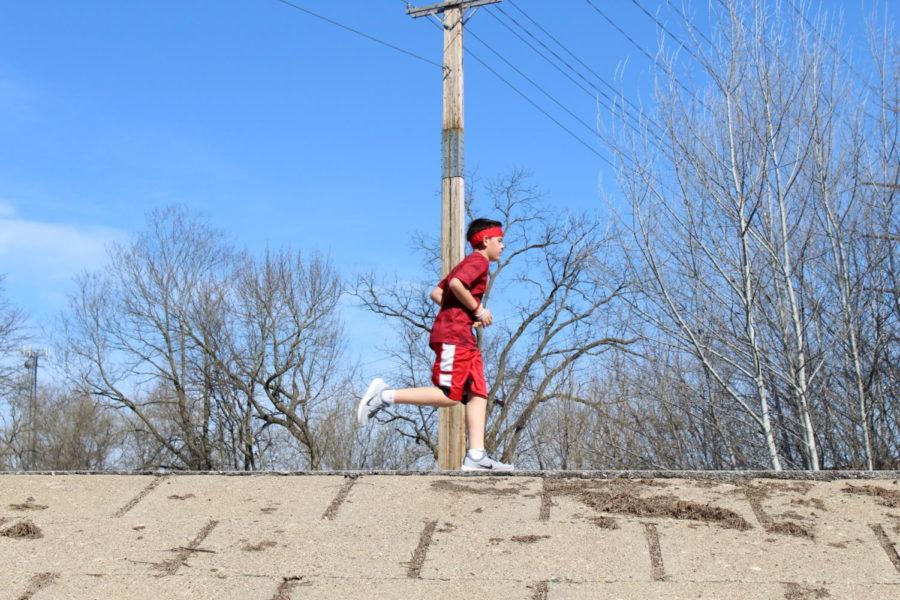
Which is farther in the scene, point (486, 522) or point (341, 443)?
point (341, 443)

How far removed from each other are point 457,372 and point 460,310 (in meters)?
0.40

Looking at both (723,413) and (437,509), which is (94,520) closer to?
(437,509)

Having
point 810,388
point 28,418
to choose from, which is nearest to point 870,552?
point 810,388

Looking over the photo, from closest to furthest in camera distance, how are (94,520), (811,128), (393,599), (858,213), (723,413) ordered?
(393,599)
(94,520)
(811,128)
(858,213)
(723,413)

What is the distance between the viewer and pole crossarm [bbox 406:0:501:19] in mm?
12391

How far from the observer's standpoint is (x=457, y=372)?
19.7ft

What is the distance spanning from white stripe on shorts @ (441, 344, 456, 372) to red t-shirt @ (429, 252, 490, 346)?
0.03 meters

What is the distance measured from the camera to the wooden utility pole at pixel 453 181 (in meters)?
11.4

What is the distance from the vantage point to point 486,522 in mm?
4848

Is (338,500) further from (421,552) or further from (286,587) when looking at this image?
(286,587)

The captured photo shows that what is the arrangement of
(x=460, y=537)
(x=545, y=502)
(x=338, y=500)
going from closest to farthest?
(x=460, y=537) < (x=545, y=502) < (x=338, y=500)

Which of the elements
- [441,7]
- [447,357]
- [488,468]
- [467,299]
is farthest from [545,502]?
[441,7]

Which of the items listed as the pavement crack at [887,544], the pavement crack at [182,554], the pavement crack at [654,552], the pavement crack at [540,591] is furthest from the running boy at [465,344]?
the pavement crack at [887,544]

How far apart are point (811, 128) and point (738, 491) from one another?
5019 millimetres
